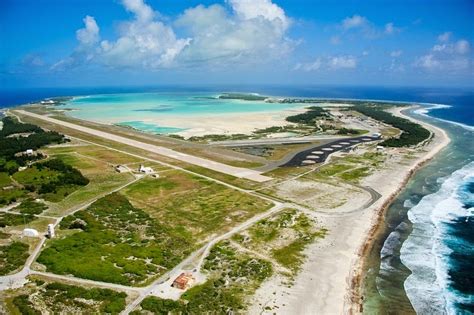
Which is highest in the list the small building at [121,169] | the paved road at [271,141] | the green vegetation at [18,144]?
the green vegetation at [18,144]

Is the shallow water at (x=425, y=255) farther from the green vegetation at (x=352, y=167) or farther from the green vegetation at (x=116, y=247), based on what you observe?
the green vegetation at (x=116, y=247)

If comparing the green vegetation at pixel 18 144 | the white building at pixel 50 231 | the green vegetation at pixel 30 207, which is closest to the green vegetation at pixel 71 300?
the white building at pixel 50 231

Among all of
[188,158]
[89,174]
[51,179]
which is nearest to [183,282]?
[51,179]

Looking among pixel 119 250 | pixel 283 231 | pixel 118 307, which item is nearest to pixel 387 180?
pixel 283 231

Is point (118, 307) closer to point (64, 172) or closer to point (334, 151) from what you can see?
point (64, 172)

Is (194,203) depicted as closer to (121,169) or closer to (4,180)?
(121,169)

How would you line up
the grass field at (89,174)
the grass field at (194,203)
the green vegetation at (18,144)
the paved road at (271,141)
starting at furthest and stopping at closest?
the paved road at (271,141), the green vegetation at (18,144), the grass field at (89,174), the grass field at (194,203)
